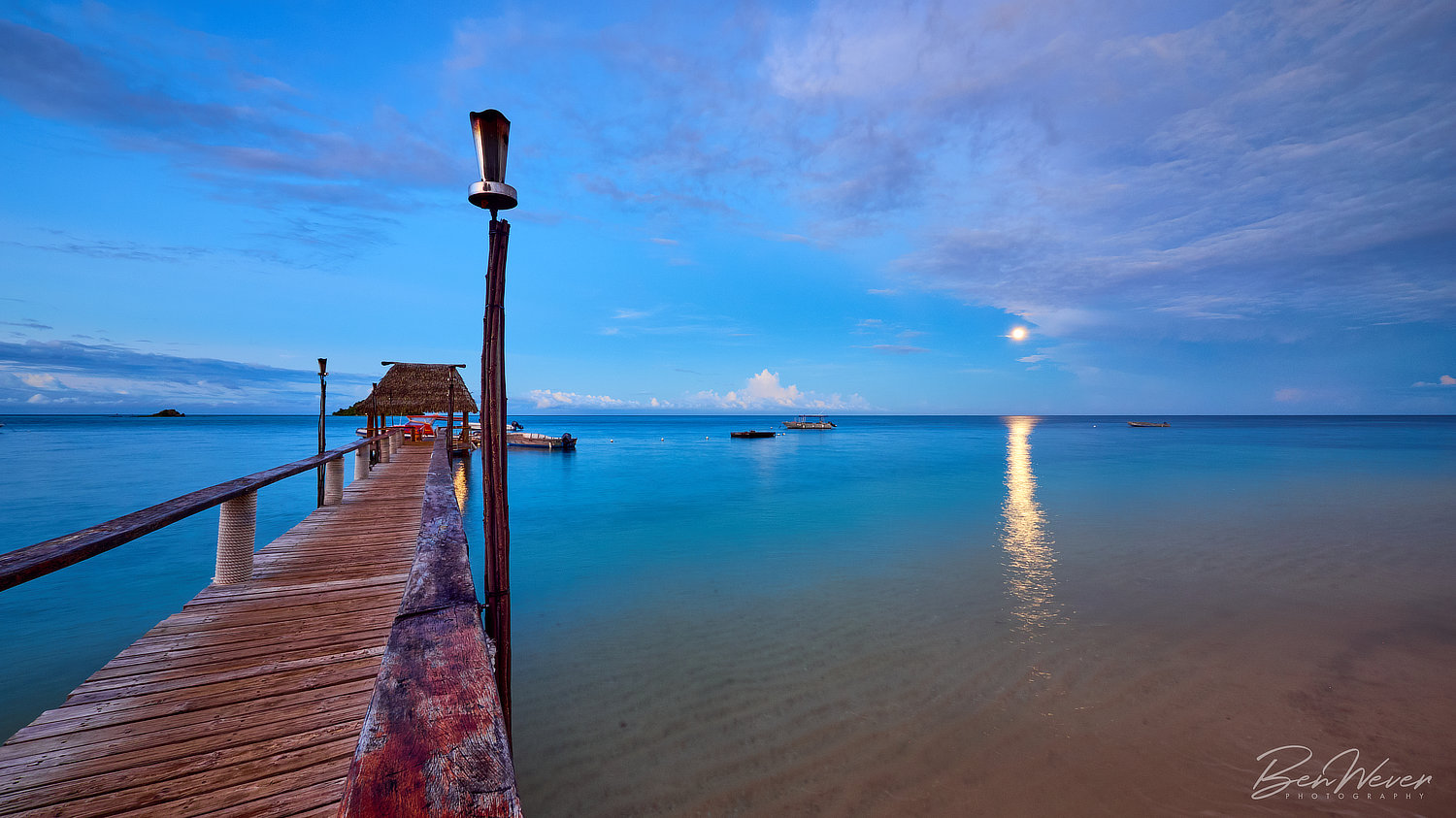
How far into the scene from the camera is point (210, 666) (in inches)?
143

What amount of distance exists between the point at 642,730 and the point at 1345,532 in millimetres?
19202

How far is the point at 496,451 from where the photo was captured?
163 inches

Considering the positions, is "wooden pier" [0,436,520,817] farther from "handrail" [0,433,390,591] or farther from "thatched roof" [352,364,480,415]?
"thatched roof" [352,364,480,415]

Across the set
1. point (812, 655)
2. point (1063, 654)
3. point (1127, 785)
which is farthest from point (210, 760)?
point (1063, 654)

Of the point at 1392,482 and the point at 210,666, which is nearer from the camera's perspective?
the point at 210,666

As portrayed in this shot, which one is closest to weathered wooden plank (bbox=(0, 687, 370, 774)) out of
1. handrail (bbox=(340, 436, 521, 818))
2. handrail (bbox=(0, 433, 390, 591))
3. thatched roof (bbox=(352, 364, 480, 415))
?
handrail (bbox=(0, 433, 390, 591))

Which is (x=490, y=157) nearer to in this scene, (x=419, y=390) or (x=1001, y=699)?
(x=1001, y=699)

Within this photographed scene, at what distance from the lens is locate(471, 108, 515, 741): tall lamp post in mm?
3957

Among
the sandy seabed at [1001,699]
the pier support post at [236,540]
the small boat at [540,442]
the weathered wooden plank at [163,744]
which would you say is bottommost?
the sandy seabed at [1001,699]

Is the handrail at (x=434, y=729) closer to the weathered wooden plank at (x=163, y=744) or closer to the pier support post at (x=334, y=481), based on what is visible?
the weathered wooden plank at (x=163, y=744)

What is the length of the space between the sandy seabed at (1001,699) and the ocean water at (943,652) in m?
0.03

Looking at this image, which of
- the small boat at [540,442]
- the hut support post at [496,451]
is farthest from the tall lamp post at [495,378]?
the small boat at [540,442]

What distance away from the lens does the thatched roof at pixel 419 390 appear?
2477 centimetres

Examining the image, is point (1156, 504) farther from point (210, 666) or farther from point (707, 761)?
point (210, 666)
